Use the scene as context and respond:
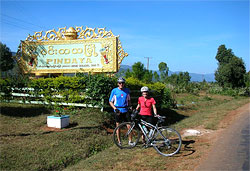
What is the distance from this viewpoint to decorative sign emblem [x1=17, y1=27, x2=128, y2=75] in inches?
463

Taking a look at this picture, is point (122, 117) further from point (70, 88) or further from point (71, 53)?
point (71, 53)

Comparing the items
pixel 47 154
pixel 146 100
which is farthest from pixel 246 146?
pixel 47 154

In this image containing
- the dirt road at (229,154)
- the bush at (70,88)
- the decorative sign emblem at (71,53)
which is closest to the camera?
the dirt road at (229,154)

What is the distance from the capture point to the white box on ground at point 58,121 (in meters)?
8.25

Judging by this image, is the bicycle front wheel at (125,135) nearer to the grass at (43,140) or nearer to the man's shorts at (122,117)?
the man's shorts at (122,117)

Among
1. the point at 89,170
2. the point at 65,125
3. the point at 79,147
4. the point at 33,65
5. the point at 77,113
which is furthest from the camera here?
the point at 33,65

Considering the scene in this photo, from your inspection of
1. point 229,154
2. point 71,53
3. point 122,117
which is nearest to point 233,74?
point 71,53

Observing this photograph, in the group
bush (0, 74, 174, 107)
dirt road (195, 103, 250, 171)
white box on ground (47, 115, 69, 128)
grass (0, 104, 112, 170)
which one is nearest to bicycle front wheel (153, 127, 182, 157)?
dirt road (195, 103, 250, 171)

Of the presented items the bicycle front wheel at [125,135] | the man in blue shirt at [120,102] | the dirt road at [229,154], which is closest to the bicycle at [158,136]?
the bicycle front wheel at [125,135]

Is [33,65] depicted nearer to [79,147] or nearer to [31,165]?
[79,147]

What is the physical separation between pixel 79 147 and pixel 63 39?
24.3ft

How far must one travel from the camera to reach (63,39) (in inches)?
498

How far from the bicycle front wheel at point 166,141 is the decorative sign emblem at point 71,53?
6.06 metres

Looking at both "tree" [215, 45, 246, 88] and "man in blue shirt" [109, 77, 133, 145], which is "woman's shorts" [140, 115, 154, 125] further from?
"tree" [215, 45, 246, 88]
